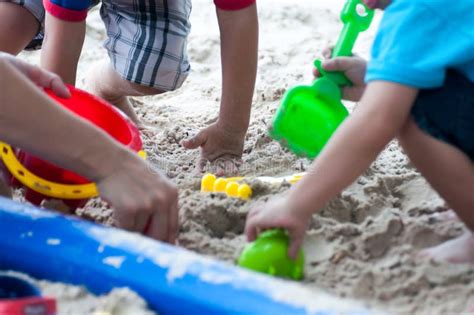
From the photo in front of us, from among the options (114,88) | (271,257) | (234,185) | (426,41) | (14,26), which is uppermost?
(426,41)

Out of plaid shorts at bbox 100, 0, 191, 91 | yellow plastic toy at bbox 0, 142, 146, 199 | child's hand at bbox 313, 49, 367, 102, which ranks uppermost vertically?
child's hand at bbox 313, 49, 367, 102

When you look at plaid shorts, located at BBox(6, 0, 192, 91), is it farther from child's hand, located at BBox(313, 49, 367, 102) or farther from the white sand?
child's hand, located at BBox(313, 49, 367, 102)

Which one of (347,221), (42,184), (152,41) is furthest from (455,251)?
(152,41)

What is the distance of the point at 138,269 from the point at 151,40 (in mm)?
1100

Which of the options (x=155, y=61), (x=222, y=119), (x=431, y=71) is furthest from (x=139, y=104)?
(x=431, y=71)

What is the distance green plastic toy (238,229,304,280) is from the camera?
121 cm

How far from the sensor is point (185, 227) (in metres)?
1.42

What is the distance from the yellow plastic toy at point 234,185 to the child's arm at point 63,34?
0.58 meters

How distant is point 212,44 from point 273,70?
0.37 metres

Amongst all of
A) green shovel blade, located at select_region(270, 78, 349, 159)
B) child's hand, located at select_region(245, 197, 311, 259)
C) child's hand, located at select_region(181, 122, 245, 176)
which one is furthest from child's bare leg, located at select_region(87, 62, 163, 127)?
child's hand, located at select_region(245, 197, 311, 259)

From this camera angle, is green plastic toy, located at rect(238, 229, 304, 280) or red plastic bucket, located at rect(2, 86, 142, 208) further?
red plastic bucket, located at rect(2, 86, 142, 208)

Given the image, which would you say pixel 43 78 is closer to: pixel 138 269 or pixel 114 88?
pixel 138 269

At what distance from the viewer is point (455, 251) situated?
4.17 ft

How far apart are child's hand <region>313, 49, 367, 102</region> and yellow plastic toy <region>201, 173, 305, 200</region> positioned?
0.67ft
